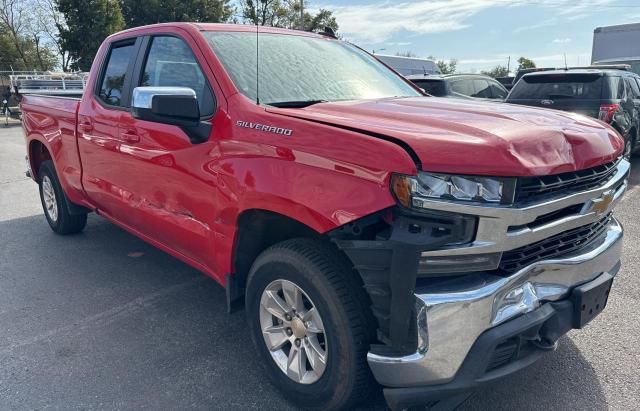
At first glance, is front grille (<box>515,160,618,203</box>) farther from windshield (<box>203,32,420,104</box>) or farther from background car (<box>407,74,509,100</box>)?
background car (<box>407,74,509,100</box>)

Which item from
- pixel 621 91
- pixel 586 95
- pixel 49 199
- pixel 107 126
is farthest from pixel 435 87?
pixel 107 126

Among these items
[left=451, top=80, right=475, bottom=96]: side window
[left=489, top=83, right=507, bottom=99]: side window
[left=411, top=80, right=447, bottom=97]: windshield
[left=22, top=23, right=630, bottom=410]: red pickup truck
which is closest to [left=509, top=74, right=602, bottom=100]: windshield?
[left=411, top=80, right=447, bottom=97]: windshield

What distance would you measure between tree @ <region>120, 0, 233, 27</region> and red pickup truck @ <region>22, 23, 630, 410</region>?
30731 mm

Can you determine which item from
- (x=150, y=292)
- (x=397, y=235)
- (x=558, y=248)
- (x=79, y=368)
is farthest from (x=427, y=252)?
(x=150, y=292)

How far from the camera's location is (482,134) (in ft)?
6.68

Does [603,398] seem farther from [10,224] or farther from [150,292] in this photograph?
[10,224]

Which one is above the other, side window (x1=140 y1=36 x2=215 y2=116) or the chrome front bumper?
side window (x1=140 y1=36 x2=215 y2=116)

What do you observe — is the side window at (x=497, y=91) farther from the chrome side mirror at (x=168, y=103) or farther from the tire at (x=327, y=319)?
the tire at (x=327, y=319)

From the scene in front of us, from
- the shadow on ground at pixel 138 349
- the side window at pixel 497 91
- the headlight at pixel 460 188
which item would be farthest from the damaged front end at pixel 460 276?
the side window at pixel 497 91

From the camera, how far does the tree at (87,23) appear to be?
25953 mm

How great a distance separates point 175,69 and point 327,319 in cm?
206

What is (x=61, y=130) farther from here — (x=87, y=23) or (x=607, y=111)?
(x=87, y=23)

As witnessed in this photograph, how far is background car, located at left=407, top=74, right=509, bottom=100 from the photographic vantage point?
961 centimetres

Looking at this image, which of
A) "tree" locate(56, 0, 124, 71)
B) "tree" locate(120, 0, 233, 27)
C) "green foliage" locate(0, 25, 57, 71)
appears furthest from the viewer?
"green foliage" locate(0, 25, 57, 71)
